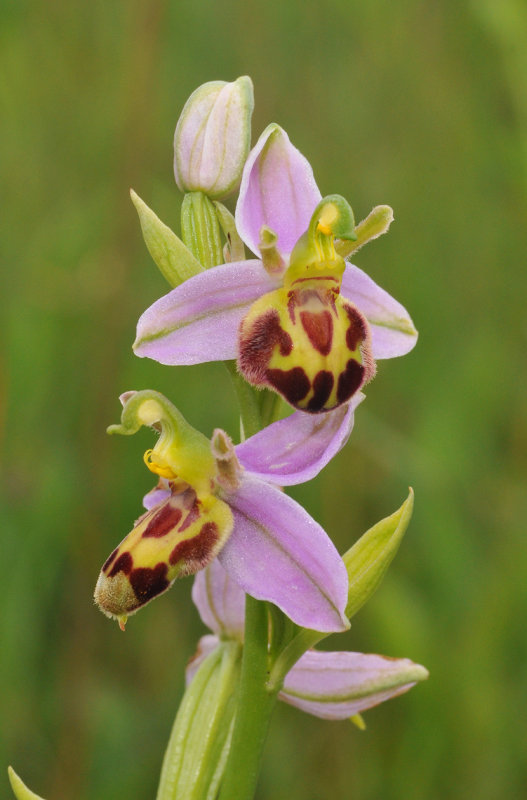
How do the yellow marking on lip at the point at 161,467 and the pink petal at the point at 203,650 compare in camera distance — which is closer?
the yellow marking on lip at the point at 161,467

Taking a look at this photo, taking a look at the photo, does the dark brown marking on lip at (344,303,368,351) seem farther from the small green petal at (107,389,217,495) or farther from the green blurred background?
the green blurred background

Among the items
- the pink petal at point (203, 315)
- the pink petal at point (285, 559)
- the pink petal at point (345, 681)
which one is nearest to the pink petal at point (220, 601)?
the pink petal at point (345, 681)

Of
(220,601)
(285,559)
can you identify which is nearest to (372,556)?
(285,559)

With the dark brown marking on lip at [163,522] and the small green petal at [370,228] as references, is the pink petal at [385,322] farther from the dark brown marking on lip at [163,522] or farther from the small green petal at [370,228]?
the dark brown marking on lip at [163,522]

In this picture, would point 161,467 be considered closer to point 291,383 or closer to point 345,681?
point 291,383

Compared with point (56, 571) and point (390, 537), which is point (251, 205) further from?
point (56, 571)

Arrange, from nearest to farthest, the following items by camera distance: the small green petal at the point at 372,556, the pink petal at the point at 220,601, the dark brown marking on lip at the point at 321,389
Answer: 1. the dark brown marking on lip at the point at 321,389
2. the small green petal at the point at 372,556
3. the pink petal at the point at 220,601
